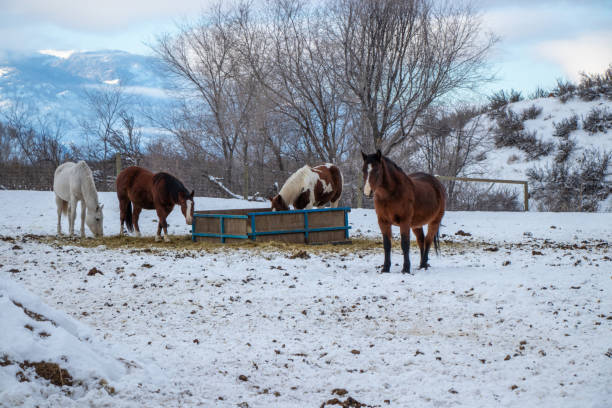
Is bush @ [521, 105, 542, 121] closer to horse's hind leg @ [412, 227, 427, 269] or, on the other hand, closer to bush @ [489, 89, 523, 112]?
bush @ [489, 89, 523, 112]

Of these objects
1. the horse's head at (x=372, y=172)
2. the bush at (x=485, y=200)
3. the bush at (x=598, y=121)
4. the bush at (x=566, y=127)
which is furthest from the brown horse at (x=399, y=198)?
the bush at (x=598, y=121)

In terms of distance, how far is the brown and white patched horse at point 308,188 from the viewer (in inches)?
423

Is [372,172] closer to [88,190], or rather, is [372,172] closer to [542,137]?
[88,190]

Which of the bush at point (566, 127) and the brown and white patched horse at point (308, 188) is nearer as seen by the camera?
the brown and white patched horse at point (308, 188)

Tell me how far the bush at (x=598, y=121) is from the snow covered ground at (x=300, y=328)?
1951 centimetres

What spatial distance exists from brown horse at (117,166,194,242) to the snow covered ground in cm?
175

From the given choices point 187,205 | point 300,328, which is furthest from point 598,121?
point 300,328

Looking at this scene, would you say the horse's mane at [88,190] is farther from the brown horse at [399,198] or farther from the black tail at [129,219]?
the brown horse at [399,198]

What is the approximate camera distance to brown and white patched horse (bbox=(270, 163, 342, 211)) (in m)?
10.7

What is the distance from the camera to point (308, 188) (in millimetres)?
10992

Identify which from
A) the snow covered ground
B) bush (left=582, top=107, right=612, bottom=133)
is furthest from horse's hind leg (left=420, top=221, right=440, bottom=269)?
bush (left=582, top=107, right=612, bottom=133)

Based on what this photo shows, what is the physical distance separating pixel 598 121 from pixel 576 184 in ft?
19.9

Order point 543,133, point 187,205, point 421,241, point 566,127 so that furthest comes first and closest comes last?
point 543,133, point 566,127, point 187,205, point 421,241

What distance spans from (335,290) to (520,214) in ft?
37.3
